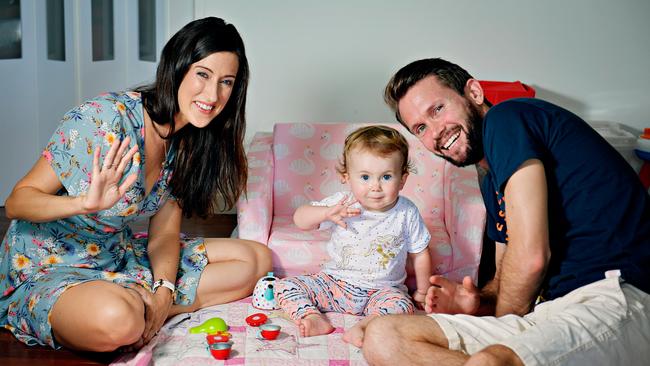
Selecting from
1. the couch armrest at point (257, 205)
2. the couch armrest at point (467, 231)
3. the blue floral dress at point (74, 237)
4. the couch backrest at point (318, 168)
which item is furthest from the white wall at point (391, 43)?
the blue floral dress at point (74, 237)

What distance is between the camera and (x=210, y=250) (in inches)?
107

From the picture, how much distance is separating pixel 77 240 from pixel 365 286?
3.04 ft

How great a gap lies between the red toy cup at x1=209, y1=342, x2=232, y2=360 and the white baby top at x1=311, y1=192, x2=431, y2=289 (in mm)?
567

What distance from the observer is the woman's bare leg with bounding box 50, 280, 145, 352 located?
212cm

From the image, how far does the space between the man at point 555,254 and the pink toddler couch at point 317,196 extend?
84 cm

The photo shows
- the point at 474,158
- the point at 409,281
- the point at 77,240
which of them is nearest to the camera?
the point at 474,158

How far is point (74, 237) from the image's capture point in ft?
7.73

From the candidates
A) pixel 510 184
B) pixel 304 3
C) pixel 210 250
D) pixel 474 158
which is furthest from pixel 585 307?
pixel 304 3

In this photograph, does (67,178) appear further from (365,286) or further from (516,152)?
(516,152)

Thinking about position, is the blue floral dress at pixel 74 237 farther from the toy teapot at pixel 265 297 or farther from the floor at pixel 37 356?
the toy teapot at pixel 265 297

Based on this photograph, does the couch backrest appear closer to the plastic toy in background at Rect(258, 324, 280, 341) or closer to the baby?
the baby

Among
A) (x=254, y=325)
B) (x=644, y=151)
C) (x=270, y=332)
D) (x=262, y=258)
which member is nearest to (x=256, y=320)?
(x=254, y=325)

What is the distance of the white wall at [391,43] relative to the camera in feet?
13.1

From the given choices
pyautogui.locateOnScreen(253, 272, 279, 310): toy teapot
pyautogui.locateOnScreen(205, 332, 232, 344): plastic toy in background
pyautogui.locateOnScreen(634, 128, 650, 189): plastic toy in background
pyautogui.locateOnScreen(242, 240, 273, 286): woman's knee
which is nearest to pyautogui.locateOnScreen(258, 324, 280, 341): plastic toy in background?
pyautogui.locateOnScreen(205, 332, 232, 344): plastic toy in background
